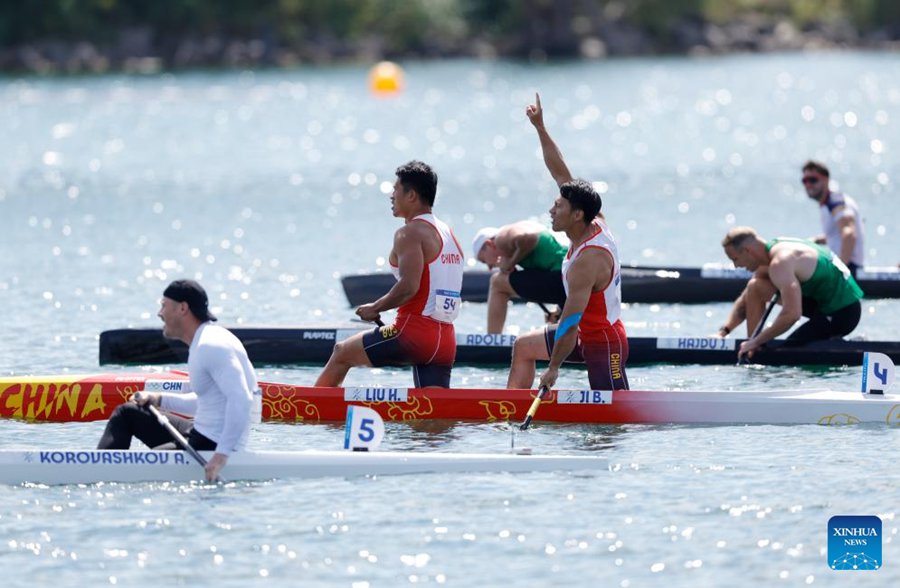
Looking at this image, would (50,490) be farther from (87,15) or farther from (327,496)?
(87,15)

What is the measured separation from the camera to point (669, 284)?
21.5 meters

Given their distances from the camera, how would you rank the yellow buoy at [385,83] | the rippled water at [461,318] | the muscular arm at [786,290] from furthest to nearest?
the yellow buoy at [385,83], the muscular arm at [786,290], the rippled water at [461,318]

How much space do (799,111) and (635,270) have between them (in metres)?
43.9

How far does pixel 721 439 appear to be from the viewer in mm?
13883

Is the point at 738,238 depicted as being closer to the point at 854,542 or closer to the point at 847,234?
the point at 847,234

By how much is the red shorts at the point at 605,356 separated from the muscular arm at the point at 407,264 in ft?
4.36

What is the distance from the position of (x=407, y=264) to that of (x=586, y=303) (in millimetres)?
1476

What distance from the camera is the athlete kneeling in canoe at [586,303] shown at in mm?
13484

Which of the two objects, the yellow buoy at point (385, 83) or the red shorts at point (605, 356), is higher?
the yellow buoy at point (385, 83)

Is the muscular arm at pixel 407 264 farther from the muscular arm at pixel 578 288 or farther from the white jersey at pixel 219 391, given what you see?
the white jersey at pixel 219 391

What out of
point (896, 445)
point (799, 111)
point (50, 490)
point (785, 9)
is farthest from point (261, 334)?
point (785, 9)

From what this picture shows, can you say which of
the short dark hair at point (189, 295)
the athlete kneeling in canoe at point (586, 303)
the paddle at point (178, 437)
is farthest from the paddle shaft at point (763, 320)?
the short dark hair at point (189, 295)

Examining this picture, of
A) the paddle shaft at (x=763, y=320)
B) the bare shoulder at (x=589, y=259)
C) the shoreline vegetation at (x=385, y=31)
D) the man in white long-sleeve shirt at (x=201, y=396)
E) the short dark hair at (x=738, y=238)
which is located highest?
the shoreline vegetation at (x=385, y=31)

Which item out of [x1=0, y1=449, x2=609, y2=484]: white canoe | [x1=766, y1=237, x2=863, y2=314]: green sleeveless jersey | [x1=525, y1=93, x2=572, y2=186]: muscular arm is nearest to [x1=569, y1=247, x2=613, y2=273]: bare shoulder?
[x1=525, y1=93, x2=572, y2=186]: muscular arm
